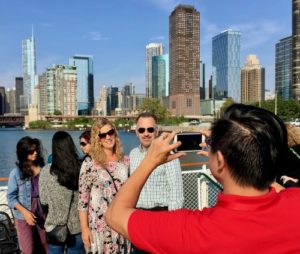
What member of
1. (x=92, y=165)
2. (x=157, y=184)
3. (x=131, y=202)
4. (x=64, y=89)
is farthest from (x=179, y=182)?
(x=64, y=89)

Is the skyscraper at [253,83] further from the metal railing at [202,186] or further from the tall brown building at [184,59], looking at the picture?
the metal railing at [202,186]

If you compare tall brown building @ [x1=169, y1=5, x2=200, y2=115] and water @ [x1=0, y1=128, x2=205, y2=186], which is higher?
tall brown building @ [x1=169, y1=5, x2=200, y2=115]

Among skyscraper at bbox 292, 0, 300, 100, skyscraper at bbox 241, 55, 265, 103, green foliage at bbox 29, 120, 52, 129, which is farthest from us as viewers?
skyscraper at bbox 241, 55, 265, 103

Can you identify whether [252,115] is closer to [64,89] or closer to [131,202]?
[131,202]

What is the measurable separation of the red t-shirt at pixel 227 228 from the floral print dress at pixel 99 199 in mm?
1765

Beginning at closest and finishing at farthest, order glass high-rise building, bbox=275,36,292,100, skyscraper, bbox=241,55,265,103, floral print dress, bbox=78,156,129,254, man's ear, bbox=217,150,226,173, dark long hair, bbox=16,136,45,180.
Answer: man's ear, bbox=217,150,226,173, floral print dress, bbox=78,156,129,254, dark long hair, bbox=16,136,45,180, glass high-rise building, bbox=275,36,292,100, skyscraper, bbox=241,55,265,103

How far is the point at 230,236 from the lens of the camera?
100 cm

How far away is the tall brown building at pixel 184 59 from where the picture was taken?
501ft

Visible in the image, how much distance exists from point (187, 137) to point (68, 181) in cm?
156

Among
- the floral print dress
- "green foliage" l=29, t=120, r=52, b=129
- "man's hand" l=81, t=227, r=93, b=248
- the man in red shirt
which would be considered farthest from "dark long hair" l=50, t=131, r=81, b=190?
"green foliage" l=29, t=120, r=52, b=129

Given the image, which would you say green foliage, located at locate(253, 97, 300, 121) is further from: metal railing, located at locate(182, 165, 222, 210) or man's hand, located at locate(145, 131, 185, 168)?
man's hand, located at locate(145, 131, 185, 168)

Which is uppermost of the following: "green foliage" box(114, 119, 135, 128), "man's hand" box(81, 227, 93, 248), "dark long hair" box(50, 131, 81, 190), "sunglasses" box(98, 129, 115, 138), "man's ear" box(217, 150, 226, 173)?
"man's ear" box(217, 150, 226, 173)

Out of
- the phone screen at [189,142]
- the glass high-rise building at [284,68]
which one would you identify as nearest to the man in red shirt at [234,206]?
the phone screen at [189,142]

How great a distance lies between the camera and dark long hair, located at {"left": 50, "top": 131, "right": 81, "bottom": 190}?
3047 mm
